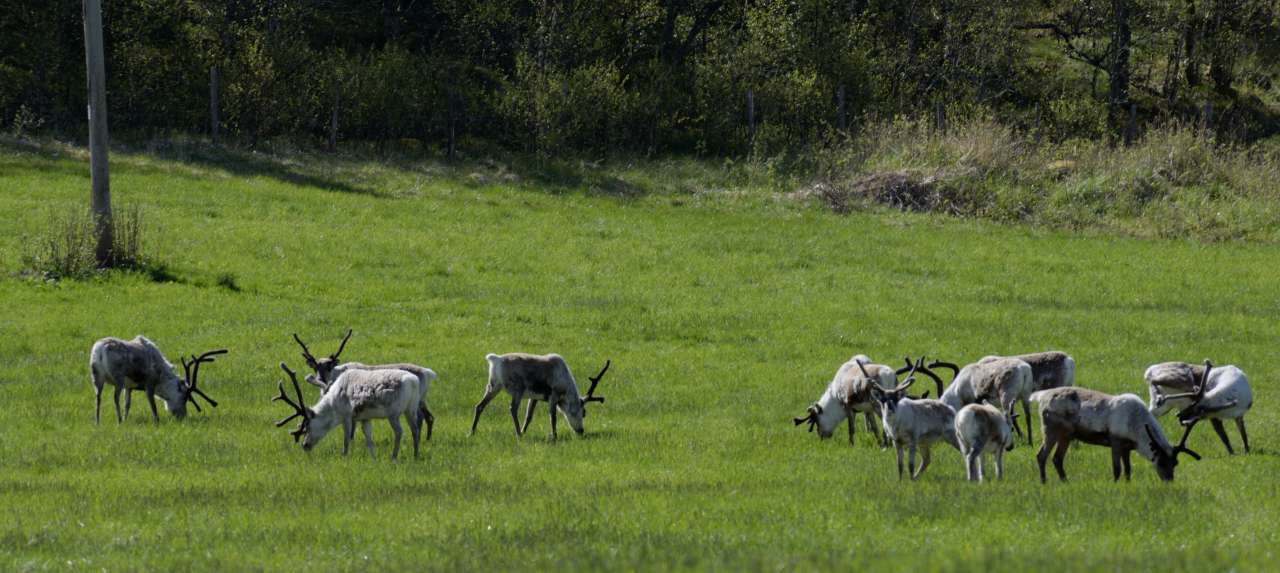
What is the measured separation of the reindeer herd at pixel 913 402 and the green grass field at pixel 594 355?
480 mm

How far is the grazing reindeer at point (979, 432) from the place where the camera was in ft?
50.5

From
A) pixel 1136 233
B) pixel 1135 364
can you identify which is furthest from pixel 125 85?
pixel 1135 364

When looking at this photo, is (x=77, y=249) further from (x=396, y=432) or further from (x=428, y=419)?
(x=396, y=432)

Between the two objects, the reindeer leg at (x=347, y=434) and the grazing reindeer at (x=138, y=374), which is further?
the grazing reindeer at (x=138, y=374)

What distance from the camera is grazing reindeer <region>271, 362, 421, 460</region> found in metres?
17.1

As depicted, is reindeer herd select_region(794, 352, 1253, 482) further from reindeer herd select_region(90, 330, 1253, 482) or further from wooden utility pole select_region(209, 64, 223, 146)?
wooden utility pole select_region(209, 64, 223, 146)

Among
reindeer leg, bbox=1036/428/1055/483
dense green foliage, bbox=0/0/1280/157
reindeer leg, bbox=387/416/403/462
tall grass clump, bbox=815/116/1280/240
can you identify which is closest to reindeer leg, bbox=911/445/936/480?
reindeer leg, bbox=1036/428/1055/483

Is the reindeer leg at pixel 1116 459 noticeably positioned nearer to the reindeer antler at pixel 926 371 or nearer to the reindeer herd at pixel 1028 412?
the reindeer herd at pixel 1028 412

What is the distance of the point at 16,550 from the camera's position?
12.4 meters

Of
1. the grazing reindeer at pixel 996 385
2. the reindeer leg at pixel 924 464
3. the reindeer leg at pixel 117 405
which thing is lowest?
the reindeer leg at pixel 117 405

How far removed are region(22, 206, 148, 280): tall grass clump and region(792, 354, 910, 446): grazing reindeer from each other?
64.3 feet

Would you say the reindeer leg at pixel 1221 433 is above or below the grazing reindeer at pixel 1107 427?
below

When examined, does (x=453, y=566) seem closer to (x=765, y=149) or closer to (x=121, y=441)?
(x=121, y=441)

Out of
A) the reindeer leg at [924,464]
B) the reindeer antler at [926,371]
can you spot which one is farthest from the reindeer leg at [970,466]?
the reindeer antler at [926,371]
